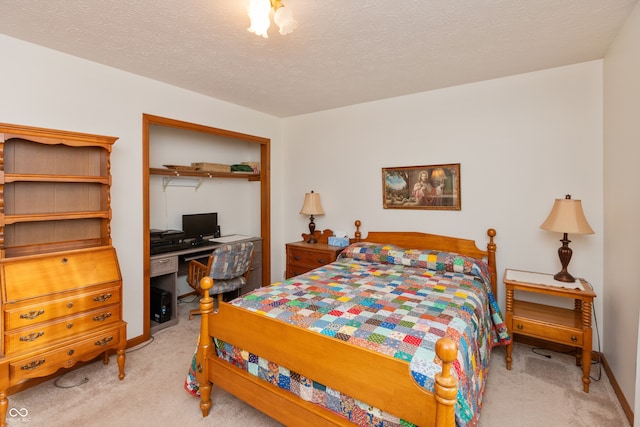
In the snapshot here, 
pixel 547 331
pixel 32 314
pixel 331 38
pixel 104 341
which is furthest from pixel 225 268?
pixel 547 331

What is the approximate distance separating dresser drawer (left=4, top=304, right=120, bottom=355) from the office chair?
3.07 ft

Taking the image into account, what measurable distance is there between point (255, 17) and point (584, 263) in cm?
308

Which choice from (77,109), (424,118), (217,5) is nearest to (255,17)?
(217,5)

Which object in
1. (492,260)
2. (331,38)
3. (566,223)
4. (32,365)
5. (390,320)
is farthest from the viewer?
(492,260)

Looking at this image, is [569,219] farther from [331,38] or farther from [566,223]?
[331,38]

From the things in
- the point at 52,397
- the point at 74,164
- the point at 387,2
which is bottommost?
the point at 52,397

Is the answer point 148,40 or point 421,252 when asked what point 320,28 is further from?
point 421,252

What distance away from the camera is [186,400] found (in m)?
2.10

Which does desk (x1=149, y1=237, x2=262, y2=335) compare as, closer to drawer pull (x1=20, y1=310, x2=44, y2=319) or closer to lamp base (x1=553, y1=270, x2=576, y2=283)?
drawer pull (x1=20, y1=310, x2=44, y2=319)

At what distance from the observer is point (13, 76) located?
221cm

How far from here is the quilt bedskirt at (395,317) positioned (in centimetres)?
140

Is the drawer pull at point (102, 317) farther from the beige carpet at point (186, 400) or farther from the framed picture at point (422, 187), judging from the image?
the framed picture at point (422, 187)

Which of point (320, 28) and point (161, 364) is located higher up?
point (320, 28)

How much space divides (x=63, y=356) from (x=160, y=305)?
1.21 metres
